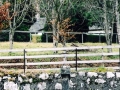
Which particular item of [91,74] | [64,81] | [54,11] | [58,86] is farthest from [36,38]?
[64,81]

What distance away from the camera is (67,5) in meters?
23.8

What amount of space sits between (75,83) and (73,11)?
68.7 feet

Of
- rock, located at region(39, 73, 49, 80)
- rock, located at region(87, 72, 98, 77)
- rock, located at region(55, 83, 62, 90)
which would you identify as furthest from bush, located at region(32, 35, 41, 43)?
rock, located at region(55, 83, 62, 90)

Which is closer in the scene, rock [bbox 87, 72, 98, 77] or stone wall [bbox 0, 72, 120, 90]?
stone wall [bbox 0, 72, 120, 90]

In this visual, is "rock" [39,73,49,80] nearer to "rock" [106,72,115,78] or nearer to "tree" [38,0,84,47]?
"rock" [106,72,115,78]

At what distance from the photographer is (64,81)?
36.8ft

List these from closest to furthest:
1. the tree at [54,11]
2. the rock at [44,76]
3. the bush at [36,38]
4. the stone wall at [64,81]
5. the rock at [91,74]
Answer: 1. the stone wall at [64,81]
2. the rock at [44,76]
3. the rock at [91,74]
4. the tree at [54,11]
5. the bush at [36,38]

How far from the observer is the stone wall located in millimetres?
11281

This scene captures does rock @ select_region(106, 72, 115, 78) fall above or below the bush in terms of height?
above

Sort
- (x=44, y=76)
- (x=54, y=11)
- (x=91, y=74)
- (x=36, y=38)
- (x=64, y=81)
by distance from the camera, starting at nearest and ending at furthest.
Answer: (x=64, y=81), (x=44, y=76), (x=91, y=74), (x=54, y=11), (x=36, y=38)

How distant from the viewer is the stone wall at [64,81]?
37.0 ft

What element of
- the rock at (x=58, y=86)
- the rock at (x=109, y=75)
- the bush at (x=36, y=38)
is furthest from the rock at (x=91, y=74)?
the bush at (x=36, y=38)

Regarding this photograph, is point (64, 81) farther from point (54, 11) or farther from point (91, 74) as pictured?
point (54, 11)

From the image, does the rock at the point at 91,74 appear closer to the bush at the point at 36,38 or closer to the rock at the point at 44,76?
the rock at the point at 44,76
